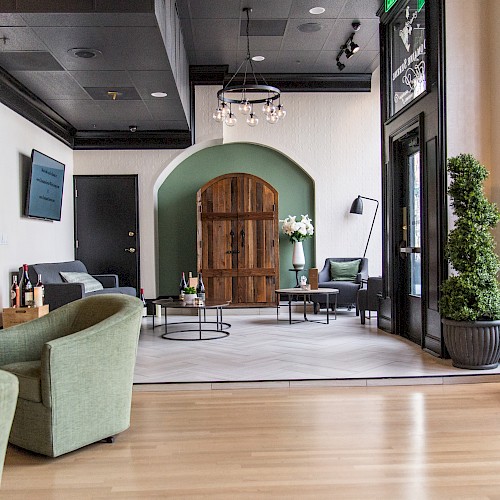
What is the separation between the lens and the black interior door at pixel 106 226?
10.1m

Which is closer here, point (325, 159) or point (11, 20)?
point (11, 20)

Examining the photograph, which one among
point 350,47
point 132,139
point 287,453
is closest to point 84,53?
point 350,47

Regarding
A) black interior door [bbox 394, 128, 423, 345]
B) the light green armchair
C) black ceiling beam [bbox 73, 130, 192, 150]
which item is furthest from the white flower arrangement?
the light green armchair

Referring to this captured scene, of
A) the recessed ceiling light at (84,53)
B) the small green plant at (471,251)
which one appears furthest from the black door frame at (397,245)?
the recessed ceiling light at (84,53)

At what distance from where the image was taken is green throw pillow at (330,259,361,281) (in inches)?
384

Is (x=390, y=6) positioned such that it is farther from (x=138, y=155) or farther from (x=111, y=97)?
(x=138, y=155)

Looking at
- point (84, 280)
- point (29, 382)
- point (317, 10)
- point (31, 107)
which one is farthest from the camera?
point (84, 280)

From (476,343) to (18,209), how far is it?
5.27 metres

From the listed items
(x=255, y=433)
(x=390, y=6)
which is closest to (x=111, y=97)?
(x=390, y=6)

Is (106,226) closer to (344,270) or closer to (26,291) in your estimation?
(26,291)

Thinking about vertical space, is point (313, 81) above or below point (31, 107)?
above

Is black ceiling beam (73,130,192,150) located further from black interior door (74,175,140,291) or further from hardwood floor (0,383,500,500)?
hardwood floor (0,383,500,500)

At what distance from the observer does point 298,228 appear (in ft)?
32.2

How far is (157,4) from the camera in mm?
5129
